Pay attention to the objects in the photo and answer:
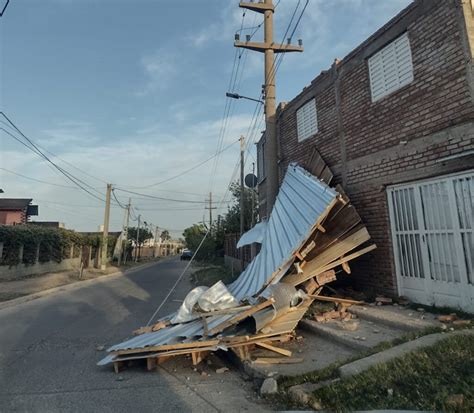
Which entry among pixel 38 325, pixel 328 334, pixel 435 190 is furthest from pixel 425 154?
pixel 38 325

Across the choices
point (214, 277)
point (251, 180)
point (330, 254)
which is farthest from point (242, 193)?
point (330, 254)

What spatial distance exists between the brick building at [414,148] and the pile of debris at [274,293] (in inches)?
30.4

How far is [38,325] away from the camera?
7.73 meters

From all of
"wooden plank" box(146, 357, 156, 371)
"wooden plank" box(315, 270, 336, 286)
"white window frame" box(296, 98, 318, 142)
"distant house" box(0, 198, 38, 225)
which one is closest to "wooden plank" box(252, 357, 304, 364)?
"wooden plank" box(146, 357, 156, 371)

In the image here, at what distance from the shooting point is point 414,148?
6.11m

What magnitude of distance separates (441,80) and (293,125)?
512cm

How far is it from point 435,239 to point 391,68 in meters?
3.49

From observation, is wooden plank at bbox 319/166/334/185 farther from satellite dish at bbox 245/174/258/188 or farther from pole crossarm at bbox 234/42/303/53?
satellite dish at bbox 245/174/258/188

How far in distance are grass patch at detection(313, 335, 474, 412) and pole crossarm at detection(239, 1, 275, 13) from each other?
10.4m

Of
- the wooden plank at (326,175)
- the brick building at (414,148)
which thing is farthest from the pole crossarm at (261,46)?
the wooden plank at (326,175)

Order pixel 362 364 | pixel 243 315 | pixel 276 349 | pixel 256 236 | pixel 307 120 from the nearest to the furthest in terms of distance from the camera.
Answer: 1. pixel 362 364
2. pixel 276 349
3. pixel 243 315
4. pixel 256 236
5. pixel 307 120

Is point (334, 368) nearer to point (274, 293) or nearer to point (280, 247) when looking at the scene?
point (274, 293)

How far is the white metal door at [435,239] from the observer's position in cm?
527

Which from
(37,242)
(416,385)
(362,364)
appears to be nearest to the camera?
(416,385)
